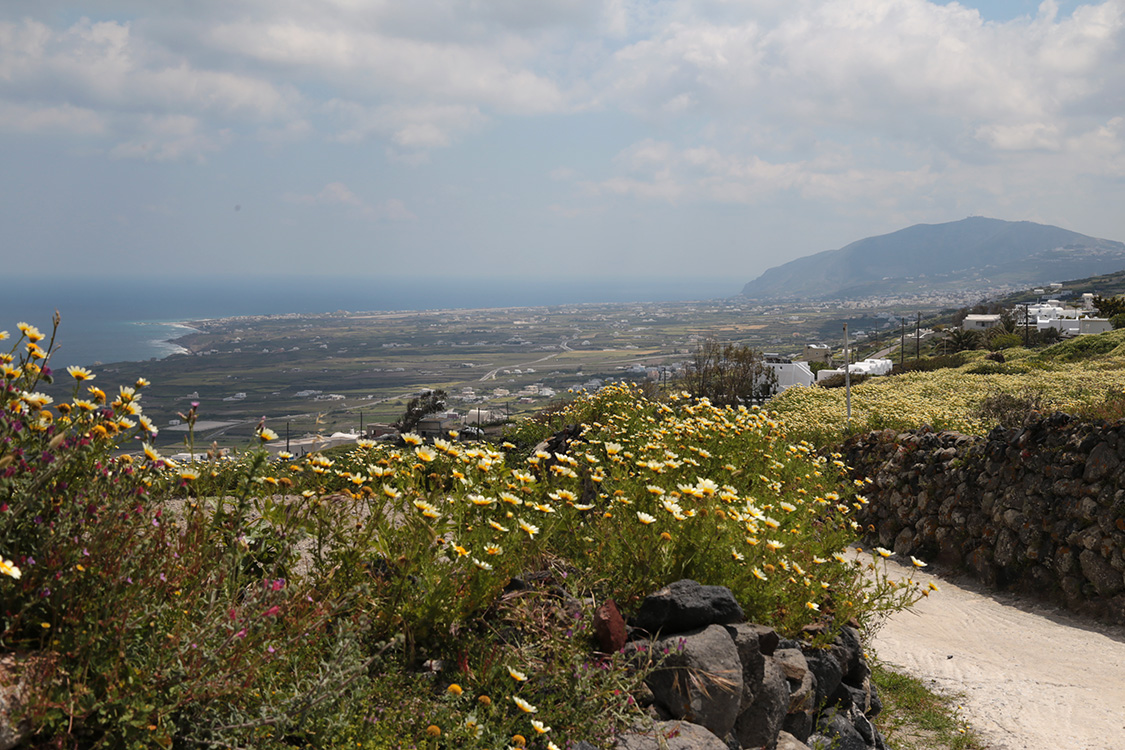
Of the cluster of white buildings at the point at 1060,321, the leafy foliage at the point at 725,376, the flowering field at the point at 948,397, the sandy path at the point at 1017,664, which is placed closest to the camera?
the sandy path at the point at 1017,664

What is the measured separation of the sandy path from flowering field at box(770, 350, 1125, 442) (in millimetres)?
3695

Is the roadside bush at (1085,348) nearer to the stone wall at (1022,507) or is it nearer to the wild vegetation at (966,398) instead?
the wild vegetation at (966,398)

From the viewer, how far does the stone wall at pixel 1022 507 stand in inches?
361

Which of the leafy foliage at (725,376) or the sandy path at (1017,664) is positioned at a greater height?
the leafy foliage at (725,376)

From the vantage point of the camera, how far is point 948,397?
1703cm

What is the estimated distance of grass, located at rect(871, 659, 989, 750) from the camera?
584cm

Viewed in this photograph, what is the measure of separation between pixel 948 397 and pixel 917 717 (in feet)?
41.5

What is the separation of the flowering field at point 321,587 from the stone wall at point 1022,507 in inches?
261

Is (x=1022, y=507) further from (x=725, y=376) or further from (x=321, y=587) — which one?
(x=725, y=376)

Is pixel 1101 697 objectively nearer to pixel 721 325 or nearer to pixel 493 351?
pixel 493 351

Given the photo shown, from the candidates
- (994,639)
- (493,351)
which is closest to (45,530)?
(994,639)

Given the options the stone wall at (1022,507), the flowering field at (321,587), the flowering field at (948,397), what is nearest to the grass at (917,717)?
the flowering field at (321,587)

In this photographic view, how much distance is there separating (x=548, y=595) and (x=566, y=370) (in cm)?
11123

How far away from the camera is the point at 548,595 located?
147 inches
